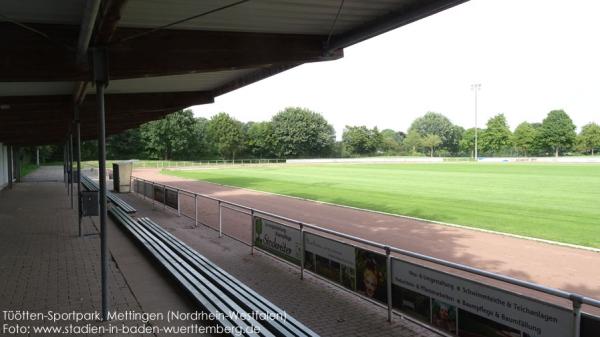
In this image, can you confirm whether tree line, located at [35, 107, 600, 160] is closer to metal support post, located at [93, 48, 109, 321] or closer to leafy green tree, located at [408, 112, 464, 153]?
leafy green tree, located at [408, 112, 464, 153]

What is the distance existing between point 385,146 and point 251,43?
126 meters

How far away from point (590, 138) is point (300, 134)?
72.0 meters

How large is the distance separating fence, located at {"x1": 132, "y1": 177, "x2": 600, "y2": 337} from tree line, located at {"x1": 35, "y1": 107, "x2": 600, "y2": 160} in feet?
295

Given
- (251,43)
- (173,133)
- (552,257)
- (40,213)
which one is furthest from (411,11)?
(173,133)

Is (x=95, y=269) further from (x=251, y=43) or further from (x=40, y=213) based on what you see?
(x=40, y=213)

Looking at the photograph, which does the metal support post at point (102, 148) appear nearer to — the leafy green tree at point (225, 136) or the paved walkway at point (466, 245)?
the paved walkway at point (466, 245)

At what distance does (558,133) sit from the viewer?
11281 centimetres

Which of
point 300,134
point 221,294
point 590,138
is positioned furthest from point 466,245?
point 590,138

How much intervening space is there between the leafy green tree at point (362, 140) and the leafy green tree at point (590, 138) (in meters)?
50.1

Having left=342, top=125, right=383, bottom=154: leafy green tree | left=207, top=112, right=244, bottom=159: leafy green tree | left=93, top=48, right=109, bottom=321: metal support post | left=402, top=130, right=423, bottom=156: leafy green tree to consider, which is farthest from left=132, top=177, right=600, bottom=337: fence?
left=402, top=130, right=423, bottom=156: leafy green tree

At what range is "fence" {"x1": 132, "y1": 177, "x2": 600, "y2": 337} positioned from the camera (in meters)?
4.12

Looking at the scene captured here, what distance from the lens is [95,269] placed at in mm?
8406

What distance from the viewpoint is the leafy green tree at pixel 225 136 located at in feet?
355

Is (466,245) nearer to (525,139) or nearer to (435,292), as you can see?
(435,292)
